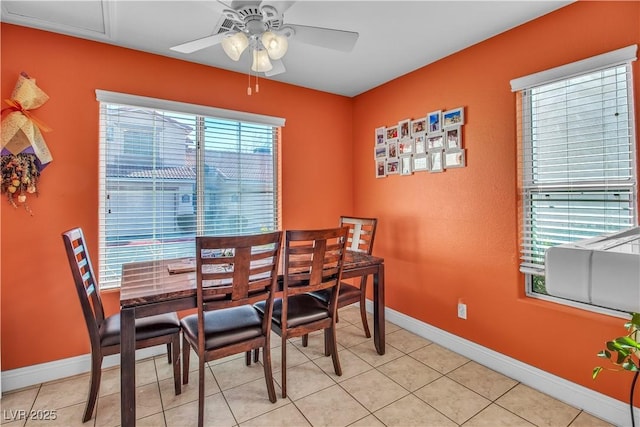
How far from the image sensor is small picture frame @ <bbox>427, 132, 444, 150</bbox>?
265 cm

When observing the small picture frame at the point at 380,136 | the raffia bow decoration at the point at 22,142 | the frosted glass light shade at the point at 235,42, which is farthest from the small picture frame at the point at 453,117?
the raffia bow decoration at the point at 22,142

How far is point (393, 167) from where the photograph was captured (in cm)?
315

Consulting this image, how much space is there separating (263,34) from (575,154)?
2.00 metres

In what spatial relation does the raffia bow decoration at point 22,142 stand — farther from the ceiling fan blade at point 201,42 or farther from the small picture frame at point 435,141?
the small picture frame at point 435,141

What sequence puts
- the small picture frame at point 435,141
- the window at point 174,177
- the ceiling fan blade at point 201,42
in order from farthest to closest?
the small picture frame at point 435,141 → the window at point 174,177 → the ceiling fan blade at point 201,42

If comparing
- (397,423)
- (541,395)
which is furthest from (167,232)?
(541,395)

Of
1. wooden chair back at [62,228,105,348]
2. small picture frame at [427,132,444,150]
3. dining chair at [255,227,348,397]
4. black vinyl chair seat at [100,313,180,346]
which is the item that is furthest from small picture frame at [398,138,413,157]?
wooden chair back at [62,228,105,348]

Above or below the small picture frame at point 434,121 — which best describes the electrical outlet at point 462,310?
below

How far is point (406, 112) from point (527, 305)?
1.92m

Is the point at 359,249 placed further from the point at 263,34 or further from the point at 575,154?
the point at 263,34

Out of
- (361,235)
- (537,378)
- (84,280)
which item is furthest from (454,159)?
(84,280)

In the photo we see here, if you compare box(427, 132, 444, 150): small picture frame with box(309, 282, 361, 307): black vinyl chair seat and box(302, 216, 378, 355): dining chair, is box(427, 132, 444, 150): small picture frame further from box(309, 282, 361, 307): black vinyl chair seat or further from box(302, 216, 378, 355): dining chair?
box(309, 282, 361, 307): black vinyl chair seat

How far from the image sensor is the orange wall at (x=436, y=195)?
6.32ft

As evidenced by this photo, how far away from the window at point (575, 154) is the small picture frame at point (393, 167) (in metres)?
1.12
